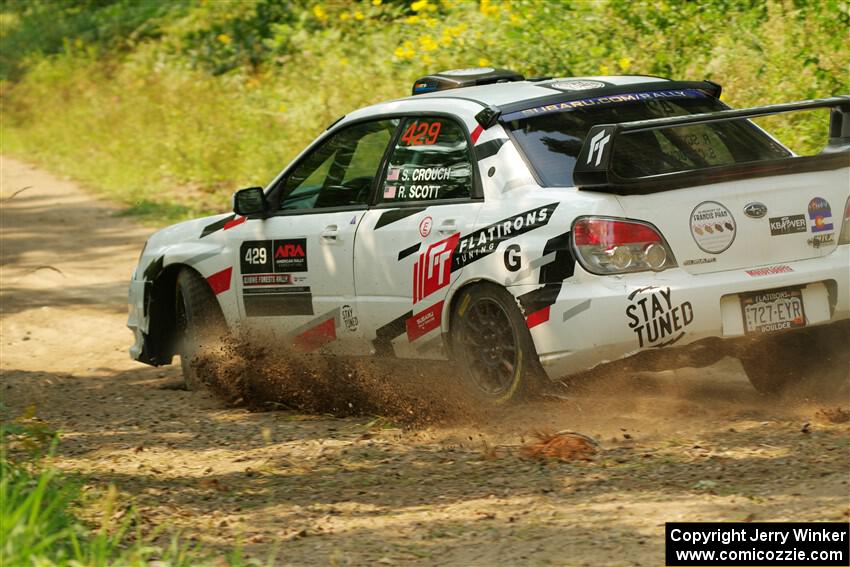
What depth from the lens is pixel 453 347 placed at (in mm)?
6406

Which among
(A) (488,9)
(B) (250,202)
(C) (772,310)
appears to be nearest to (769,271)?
(C) (772,310)

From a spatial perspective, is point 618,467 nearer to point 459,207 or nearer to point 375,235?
point 459,207

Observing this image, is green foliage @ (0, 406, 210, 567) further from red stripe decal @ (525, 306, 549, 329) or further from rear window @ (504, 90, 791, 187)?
rear window @ (504, 90, 791, 187)

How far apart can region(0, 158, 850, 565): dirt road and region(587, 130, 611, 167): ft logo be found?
110cm

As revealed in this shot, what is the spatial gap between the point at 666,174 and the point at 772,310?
29.5 inches

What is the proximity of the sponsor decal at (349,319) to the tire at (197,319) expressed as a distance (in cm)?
110

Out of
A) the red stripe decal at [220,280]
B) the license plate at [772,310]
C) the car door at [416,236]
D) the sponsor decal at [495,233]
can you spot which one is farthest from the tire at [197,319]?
the license plate at [772,310]

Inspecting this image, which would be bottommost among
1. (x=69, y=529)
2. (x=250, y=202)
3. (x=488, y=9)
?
(x=69, y=529)

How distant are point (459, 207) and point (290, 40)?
1285 cm

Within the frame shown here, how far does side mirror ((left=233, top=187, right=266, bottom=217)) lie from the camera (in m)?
7.47

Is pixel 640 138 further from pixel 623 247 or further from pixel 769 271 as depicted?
pixel 769 271

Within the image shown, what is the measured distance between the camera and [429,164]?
263 inches

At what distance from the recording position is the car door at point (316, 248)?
701 cm

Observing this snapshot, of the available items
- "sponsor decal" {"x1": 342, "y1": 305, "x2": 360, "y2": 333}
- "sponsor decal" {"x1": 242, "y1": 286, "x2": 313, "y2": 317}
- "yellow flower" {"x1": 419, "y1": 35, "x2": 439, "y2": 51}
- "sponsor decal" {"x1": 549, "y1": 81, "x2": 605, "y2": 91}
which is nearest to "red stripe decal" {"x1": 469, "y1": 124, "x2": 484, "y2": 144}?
"sponsor decal" {"x1": 549, "y1": 81, "x2": 605, "y2": 91}
